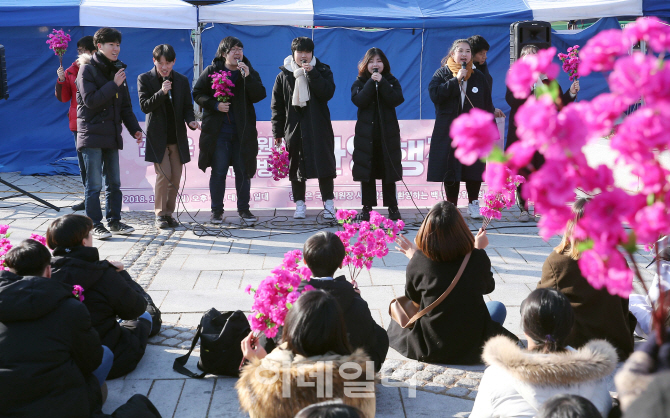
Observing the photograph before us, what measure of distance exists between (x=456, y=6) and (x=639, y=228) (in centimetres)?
1077

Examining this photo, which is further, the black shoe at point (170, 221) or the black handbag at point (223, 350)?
the black shoe at point (170, 221)

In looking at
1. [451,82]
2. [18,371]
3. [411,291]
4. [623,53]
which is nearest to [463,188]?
[451,82]

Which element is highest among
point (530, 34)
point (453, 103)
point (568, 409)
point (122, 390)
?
point (530, 34)

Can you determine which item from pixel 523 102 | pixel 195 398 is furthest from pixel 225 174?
pixel 195 398

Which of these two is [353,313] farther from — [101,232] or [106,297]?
[101,232]

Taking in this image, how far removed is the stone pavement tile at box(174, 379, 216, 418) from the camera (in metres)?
3.42

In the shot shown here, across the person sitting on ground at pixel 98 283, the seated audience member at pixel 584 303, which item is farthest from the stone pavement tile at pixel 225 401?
the seated audience member at pixel 584 303

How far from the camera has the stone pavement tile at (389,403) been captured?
134 inches

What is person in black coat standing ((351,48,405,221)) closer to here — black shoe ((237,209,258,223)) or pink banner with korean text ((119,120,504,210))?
pink banner with korean text ((119,120,504,210))

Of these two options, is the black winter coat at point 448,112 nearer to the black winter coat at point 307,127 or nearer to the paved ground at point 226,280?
the paved ground at point 226,280

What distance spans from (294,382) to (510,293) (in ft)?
10.9

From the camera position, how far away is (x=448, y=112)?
24.2 feet

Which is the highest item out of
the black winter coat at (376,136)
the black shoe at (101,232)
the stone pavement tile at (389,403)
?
the black winter coat at (376,136)

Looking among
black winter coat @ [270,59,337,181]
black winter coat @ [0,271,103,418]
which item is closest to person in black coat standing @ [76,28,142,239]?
black winter coat @ [270,59,337,181]
